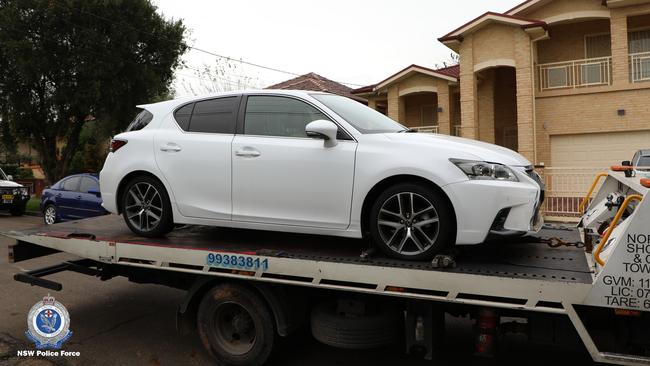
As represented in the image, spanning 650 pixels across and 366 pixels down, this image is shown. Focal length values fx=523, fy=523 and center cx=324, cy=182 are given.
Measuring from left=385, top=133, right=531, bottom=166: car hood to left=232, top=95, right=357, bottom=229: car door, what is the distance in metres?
0.47

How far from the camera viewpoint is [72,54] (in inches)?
661

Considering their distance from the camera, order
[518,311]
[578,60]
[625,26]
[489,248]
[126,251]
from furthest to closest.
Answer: [578,60] < [625,26] < [126,251] < [489,248] < [518,311]

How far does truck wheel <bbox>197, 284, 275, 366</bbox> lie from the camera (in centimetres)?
439

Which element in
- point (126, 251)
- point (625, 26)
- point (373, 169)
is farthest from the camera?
point (625, 26)

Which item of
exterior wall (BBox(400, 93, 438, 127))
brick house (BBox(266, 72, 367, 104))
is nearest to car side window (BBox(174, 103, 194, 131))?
exterior wall (BBox(400, 93, 438, 127))

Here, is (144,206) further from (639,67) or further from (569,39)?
(569,39)

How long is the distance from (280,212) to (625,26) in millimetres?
15267

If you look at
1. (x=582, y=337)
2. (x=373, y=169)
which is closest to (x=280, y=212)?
(x=373, y=169)

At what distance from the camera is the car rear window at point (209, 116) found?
5.04 meters

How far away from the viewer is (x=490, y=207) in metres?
3.82

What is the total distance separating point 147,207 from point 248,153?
1324mm

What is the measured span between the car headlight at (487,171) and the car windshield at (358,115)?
975 millimetres

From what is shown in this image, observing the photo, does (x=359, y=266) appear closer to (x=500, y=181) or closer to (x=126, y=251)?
(x=500, y=181)

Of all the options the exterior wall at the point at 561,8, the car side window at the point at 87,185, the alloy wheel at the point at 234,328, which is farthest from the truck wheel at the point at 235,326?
the exterior wall at the point at 561,8
